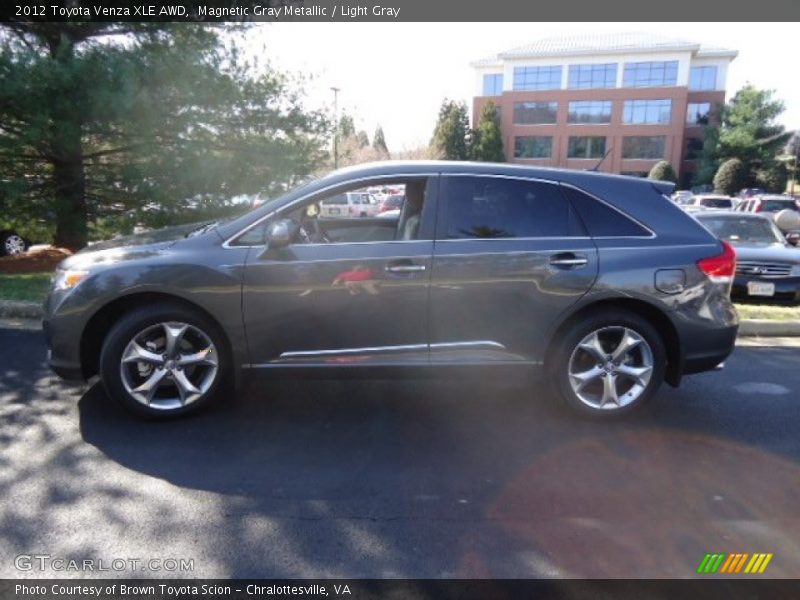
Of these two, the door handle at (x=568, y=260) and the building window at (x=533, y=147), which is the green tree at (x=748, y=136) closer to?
the building window at (x=533, y=147)

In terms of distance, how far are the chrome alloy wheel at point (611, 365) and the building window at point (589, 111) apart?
53.3 metres

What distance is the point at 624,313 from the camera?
4004 millimetres

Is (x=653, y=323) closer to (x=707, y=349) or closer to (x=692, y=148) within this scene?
(x=707, y=349)

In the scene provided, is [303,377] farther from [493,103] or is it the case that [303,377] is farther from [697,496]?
[493,103]

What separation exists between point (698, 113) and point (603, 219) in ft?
189

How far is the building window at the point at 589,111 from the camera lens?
170ft

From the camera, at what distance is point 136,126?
8977mm

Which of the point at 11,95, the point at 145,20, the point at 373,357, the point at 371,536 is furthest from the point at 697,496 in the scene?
the point at 145,20

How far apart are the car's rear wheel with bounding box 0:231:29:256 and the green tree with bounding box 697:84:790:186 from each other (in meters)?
47.8

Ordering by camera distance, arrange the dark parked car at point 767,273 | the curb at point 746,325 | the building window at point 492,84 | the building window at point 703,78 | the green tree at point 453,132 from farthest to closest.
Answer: the building window at point 492,84
the building window at point 703,78
the green tree at point 453,132
the dark parked car at point 767,273
the curb at point 746,325

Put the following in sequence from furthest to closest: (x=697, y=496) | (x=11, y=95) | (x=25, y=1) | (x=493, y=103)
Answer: (x=493, y=103), (x=25, y=1), (x=11, y=95), (x=697, y=496)

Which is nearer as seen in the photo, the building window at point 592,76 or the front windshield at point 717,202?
the front windshield at point 717,202

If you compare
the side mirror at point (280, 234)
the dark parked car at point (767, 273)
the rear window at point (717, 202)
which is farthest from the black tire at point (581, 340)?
the rear window at point (717, 202)

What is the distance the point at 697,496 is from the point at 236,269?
307 centimetres
